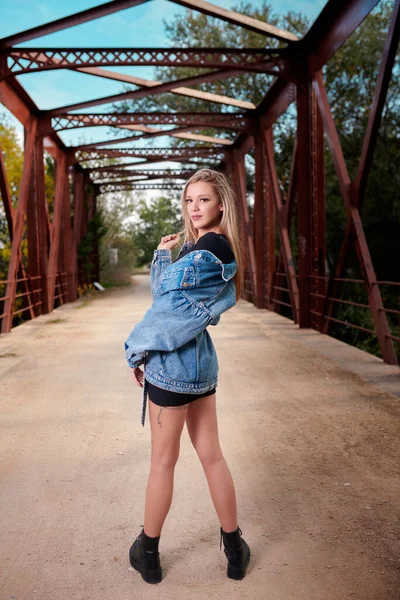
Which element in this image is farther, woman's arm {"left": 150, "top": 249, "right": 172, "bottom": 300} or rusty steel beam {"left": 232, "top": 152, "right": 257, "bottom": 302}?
rusty steel beam {"left": 232, "top": 152, "right": 257, "bottom": 302}

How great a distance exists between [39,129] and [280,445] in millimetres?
11594

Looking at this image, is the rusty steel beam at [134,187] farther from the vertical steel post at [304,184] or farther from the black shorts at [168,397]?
the black shorts at [168,397]

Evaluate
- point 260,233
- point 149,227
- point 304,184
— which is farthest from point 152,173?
point 149,227

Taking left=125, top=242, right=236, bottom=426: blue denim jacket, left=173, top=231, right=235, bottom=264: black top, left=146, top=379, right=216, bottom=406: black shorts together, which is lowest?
left=146, top=379, right=216, bottom=406: black shorts

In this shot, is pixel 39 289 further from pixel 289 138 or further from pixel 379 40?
pixel 379 40

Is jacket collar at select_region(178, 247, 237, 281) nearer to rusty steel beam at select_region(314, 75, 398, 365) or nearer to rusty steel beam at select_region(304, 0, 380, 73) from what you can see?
rusty steel beam at select_region(314, 75, 398, 365)

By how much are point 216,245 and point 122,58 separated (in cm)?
860

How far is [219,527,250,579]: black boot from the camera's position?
2.47 m

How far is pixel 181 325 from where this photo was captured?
229 centimetres

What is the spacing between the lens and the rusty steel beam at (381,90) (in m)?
Answer: 6.48

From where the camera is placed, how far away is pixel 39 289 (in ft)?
48.7

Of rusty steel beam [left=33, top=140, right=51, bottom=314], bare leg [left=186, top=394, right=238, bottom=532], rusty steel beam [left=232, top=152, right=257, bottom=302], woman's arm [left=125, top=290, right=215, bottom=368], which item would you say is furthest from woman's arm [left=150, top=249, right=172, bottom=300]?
rusty steel beam [left=232, top=152, right=257, bottom=302]

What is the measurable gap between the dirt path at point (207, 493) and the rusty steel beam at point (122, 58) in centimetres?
555

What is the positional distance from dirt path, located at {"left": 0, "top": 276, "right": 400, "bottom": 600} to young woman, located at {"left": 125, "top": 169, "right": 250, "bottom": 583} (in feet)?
0.66
